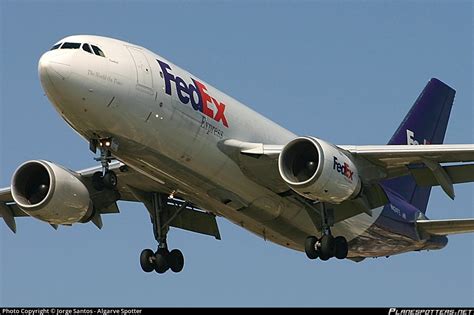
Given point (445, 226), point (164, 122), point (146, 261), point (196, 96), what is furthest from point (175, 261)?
point (445, 226)

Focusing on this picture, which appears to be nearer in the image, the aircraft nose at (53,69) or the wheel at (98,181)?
the aircraft nose at (53,69)

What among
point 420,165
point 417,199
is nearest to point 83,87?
point 420,165

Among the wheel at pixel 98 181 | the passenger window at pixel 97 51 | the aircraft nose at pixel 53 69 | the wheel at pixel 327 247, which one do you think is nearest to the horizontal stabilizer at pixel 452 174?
the wheel at pixel 327 247

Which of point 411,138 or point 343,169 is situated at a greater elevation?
point 411,138

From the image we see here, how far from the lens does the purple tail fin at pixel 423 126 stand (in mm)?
39531

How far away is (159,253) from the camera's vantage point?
36.2m

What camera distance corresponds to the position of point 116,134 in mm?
30547

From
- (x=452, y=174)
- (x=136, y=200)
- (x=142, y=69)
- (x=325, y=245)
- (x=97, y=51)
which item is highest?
(x=97, y=51)

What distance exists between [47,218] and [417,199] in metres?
12.8

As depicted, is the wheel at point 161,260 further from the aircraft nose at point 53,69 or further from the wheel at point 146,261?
the aircraft nose at point 53,69

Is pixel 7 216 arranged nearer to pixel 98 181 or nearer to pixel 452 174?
pixel 98 181

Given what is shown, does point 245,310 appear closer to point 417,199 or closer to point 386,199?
point 386,199

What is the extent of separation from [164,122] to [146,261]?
22.1 ft

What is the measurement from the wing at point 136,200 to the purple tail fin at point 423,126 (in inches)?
243
